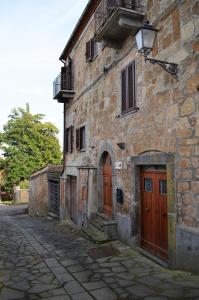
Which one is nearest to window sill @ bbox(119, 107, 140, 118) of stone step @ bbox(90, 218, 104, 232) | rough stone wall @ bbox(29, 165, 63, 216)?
stone step @ bbox(90, 218, 104, 232)

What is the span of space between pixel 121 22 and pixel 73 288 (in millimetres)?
6242

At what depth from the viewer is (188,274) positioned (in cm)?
573

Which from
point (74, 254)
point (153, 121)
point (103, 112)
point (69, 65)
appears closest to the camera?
point (153, 121)

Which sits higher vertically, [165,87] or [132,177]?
[165,87]

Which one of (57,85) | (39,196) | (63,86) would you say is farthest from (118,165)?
(39,196)

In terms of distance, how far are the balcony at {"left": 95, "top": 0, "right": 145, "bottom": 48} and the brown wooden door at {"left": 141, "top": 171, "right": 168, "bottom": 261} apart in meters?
3.87

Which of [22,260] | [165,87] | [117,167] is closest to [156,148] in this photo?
[165,87]

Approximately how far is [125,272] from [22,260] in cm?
271

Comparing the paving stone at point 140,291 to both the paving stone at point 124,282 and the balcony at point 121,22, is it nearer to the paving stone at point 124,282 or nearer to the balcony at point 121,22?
the paving stone at point 124,282

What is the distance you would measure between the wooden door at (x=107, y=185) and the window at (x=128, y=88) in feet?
7.47

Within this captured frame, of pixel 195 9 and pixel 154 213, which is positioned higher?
pixel 195 9

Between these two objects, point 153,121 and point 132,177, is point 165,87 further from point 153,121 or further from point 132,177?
point 132,177

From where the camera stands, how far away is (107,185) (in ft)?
33.8

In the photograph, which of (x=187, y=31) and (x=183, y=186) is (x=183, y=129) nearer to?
(x=183, y=186)
